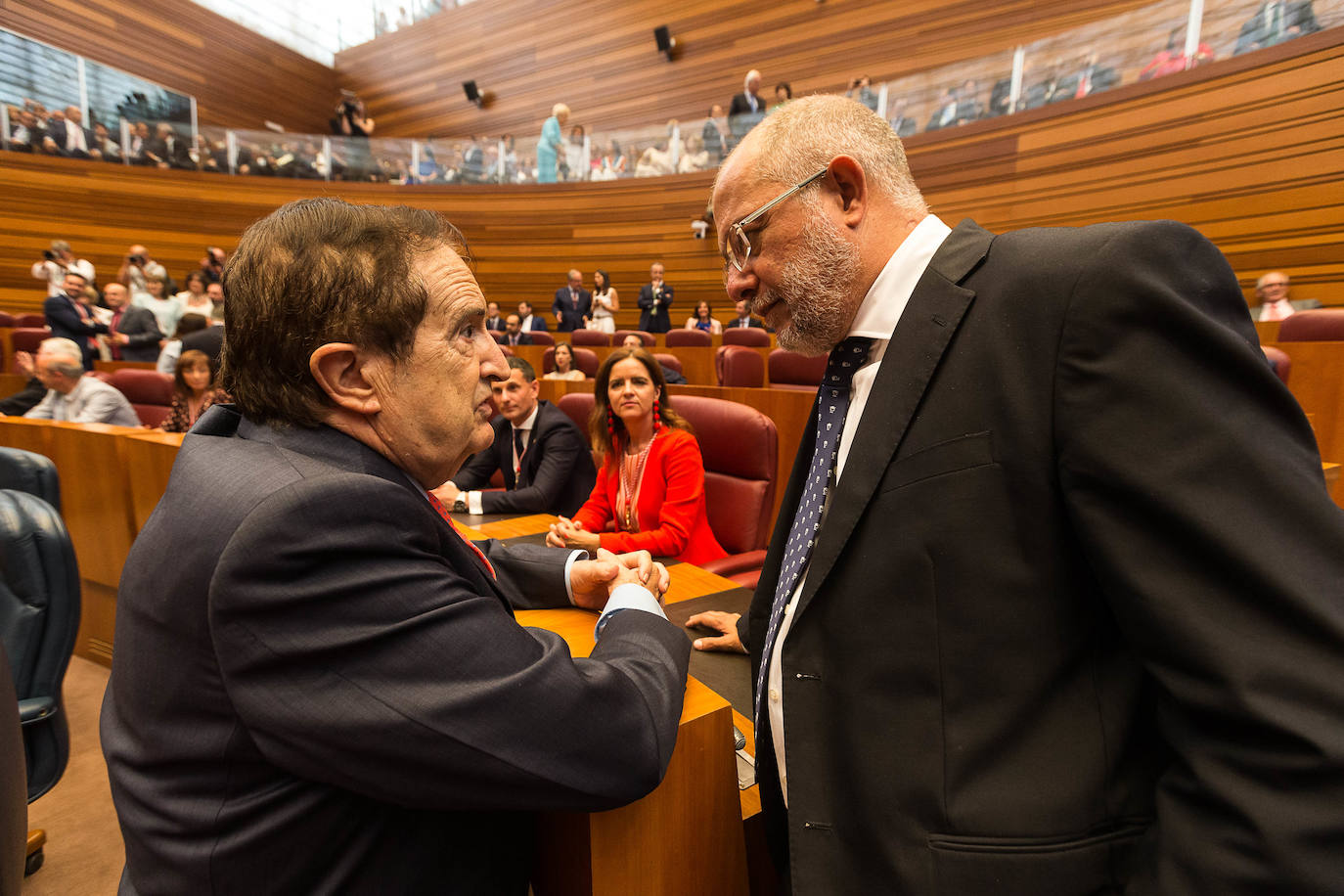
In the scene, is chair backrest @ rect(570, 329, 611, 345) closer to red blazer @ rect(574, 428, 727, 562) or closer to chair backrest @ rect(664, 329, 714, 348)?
chair backrest @ rect(664, 329, 714, 348)

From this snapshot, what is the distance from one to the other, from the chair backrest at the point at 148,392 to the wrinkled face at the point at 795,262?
509 centimetres

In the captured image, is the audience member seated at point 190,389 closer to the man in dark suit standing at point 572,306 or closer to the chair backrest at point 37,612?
the chair backrest at point 37,612

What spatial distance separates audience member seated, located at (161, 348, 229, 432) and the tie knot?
367 cm

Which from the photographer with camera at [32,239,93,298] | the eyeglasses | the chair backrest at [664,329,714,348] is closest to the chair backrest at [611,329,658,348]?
the chair backrest at [664,329,714,348]

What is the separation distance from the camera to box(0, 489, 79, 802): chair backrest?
1312mm

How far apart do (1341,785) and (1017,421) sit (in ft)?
1.30

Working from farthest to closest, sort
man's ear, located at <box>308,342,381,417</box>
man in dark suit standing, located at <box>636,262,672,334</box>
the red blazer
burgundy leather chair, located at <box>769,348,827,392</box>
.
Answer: man in dark suit standing, located at <box>636,262,672,334</box>, burgundy leather chair, located at <box>769,348,827,392</box>, the red blazer, man's ear, located at <box>308,342,381,417</box>

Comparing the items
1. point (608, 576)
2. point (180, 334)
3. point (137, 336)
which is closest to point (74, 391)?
point (180, 334)

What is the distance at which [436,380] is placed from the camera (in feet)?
2.63

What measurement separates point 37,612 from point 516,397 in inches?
74.2

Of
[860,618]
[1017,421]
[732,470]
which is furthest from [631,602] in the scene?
[732,470]

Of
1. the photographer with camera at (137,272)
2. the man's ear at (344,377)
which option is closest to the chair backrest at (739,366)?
the man's ear at (344,377)

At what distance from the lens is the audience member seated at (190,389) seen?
3545mm

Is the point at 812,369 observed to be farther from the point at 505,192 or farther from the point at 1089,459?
the point at 505,192
